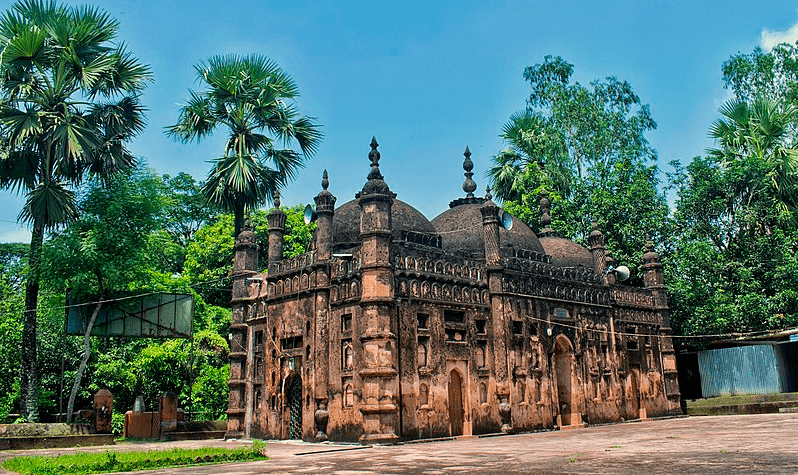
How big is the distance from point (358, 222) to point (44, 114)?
1052 cm

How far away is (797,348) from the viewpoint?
2717cm

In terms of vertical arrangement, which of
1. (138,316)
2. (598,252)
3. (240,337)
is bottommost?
(240,337)

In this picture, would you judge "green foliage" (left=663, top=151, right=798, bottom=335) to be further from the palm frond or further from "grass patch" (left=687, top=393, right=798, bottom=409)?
the palm frond

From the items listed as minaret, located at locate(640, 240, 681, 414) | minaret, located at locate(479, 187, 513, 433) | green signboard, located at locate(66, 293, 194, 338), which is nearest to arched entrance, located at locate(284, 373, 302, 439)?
green signboard, located at locate(66, 293, 194, 338)

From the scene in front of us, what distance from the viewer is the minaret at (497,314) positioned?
20.2m

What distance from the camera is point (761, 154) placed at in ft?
105

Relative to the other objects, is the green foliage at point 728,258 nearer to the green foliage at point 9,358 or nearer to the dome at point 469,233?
the dome at point 469,233

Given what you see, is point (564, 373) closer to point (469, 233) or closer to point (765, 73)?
point (469, 233)

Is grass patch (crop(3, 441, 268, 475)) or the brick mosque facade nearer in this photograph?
grass patch (crop(3, 441, 268, 475))

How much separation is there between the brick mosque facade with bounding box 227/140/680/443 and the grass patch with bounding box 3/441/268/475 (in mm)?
4707

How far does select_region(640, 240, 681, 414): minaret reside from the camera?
26734mm

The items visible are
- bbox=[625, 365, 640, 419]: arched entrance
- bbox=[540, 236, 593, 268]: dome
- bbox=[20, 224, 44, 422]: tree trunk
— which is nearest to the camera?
bbox=[20, 224, 44, 422]: tree trunk

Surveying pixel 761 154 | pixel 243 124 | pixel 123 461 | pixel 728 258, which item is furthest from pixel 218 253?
pixel 761 154

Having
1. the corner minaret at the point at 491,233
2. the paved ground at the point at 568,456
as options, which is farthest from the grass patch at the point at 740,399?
the corner minaret at the point at 491,233
